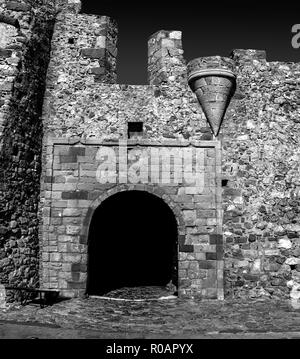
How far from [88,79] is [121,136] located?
1.35 metres

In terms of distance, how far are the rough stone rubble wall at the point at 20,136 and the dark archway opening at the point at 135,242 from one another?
3005mm

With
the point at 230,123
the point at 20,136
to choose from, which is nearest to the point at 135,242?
the point at 230,123

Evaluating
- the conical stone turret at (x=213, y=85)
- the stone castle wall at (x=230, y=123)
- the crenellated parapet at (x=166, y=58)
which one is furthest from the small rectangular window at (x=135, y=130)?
the conical stone turret at (x=213, y=85)

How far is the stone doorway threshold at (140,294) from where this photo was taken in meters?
7.91

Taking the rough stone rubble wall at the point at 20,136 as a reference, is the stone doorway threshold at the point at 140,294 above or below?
below

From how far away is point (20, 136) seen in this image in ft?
23.4

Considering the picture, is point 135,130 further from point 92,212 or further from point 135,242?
point 135,242

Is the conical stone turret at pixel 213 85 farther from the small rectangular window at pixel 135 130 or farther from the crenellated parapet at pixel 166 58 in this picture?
the small rectangular window at pixel 135 130

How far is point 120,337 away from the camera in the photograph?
5168mm

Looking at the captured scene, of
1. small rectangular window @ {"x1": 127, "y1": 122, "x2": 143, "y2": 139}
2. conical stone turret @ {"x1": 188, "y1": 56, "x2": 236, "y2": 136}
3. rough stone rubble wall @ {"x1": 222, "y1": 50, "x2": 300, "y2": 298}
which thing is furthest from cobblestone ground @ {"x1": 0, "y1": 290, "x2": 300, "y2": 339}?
conical stone turret @ {"x1": 188, "y1": 56, "x2": 236, "y2": 136}

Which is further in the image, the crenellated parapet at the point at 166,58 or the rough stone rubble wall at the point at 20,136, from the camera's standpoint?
the crenellated parapet at the point at 166,58

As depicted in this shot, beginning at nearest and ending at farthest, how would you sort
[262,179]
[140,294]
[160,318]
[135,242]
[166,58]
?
[160,318] → [262,179] → [166,58] → [140,294] → [135,242]

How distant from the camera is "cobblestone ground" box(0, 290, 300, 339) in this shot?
5375mm

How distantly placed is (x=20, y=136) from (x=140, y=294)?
4110 mm
